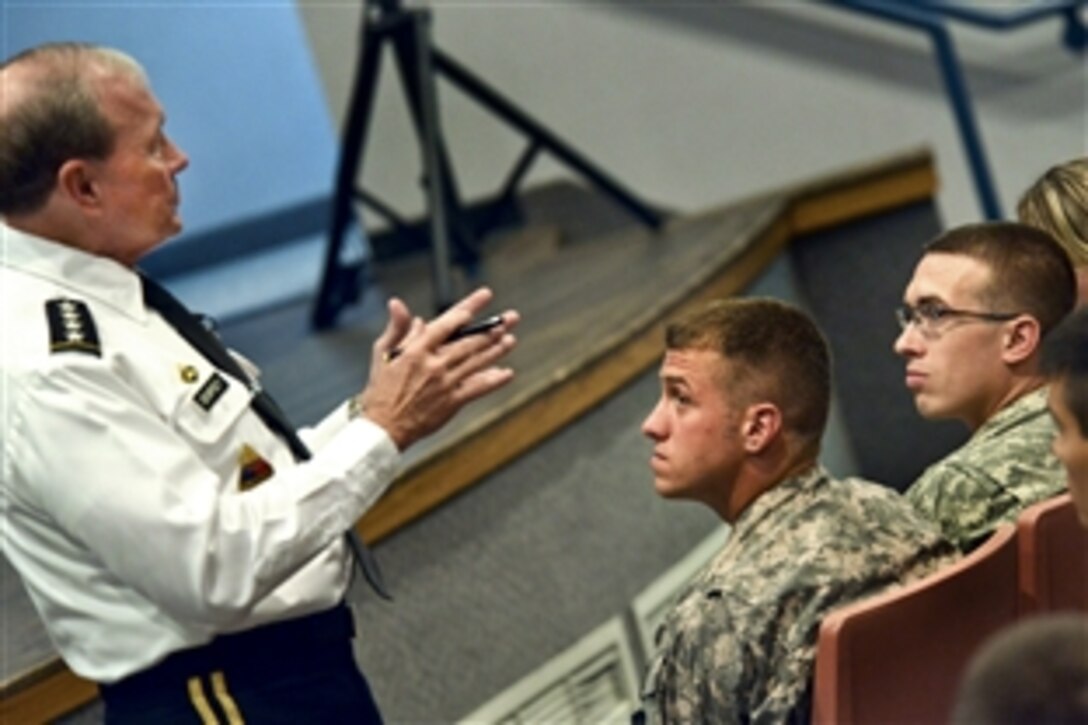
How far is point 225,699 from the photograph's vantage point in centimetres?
153

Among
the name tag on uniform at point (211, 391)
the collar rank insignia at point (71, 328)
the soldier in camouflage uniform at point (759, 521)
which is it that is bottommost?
the soldier in camouflage uniform at point (759, 521)

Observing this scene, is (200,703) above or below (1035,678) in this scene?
below

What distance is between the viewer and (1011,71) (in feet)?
15.8

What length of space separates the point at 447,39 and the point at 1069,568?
144 inches

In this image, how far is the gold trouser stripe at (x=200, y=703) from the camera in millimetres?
1518

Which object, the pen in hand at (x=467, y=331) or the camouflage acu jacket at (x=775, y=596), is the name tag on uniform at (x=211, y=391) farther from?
the camouflage acu jacket at (x=775, y=596)

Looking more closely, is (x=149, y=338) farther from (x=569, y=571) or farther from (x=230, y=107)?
(x=230, y=107)

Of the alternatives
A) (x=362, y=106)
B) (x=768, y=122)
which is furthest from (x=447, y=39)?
(x=362, y=106)

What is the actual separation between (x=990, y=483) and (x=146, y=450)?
0.80 metres

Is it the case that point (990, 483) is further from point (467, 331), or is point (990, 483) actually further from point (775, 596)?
point (467, 331)

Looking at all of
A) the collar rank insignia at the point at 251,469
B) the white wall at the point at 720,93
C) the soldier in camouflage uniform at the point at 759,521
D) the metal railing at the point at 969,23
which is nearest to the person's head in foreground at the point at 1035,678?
the soldier in camouflage uniform at the point at 759,521

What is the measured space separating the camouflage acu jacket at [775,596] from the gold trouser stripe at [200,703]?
1.27 ft

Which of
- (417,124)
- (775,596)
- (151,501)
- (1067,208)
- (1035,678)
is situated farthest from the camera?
(417,124)

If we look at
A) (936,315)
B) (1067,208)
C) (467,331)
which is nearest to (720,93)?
(1067,208)
